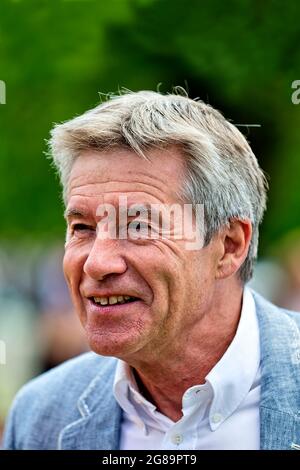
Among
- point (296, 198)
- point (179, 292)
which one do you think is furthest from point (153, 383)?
point (296, 198)

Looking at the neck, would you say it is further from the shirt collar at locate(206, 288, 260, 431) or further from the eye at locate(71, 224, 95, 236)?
the eye at locate(71, 224, 95, 236)

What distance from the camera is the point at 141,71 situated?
425cm

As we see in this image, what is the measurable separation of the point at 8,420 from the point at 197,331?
1.00 metres

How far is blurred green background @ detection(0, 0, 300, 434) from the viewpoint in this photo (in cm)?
372

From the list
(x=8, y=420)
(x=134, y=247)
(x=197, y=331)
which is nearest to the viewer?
(x=134, y=247)

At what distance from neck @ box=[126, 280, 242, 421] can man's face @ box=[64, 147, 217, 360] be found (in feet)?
0.24

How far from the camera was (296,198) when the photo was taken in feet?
13.5

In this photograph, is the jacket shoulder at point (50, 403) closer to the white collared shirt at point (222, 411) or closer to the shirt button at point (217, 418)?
the white collared shirt at point (222, 411)

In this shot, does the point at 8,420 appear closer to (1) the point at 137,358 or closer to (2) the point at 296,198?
(1) the point at 137,358

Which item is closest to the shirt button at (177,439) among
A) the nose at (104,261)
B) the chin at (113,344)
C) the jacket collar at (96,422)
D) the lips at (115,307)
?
the jacket collar at (96,422)

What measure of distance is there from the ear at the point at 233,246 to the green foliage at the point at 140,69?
126cm

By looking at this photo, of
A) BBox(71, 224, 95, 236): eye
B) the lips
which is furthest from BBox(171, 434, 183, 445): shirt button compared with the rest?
BBox(71, 224, 95, 236): eye

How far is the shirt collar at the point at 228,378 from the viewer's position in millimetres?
2570

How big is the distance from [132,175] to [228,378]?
2.44ft
